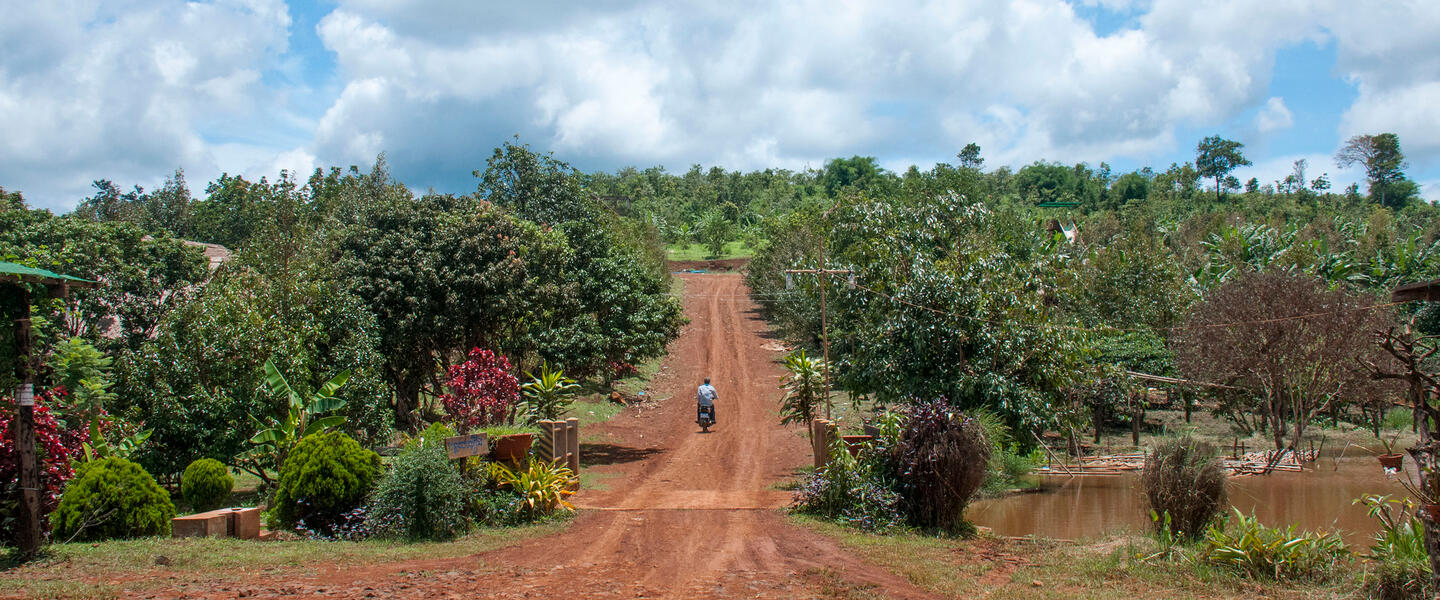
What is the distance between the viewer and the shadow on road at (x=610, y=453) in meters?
21.0

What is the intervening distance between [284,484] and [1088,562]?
376 inches

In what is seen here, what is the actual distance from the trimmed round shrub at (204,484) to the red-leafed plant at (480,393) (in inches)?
146

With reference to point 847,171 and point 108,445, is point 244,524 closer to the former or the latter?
point 108,445

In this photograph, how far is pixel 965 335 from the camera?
16453 millimetres

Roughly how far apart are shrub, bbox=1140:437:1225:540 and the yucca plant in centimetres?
778

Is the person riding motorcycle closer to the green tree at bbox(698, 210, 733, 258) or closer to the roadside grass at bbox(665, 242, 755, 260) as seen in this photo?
the roadside grass at bbox(665, 242, 755, 260)

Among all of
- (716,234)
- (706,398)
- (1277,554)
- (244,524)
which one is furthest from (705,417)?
(716,234)

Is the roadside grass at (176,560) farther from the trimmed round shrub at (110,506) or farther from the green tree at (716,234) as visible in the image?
the green tree at (716,234)

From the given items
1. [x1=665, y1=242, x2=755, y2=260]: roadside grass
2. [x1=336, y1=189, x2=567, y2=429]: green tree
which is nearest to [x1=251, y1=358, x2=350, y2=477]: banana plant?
[x1=336, y1=189, x2=567, y2=429]: green tree

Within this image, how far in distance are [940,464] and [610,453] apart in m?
12.2

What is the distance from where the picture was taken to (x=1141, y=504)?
10953 millimetres

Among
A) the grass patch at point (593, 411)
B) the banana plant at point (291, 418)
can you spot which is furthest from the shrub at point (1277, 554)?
the grass patch at point (593, 411)

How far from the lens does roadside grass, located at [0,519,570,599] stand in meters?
7.70

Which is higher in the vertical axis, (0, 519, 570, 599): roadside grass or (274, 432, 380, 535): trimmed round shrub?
(274, 432, 380, 535): trimmed round shrub
